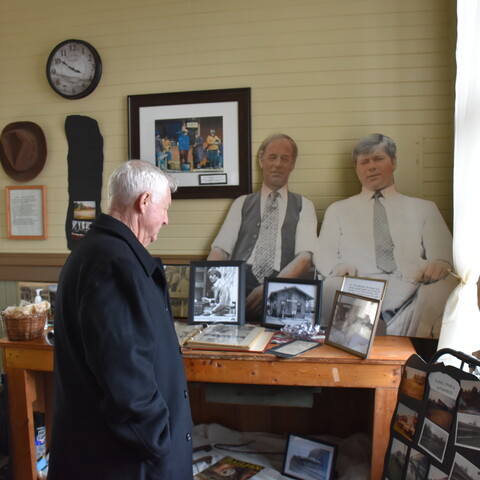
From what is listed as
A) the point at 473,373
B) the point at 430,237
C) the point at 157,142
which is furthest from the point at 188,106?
the point at 473,373

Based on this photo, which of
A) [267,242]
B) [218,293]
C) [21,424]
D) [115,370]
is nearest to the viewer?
[115,370]

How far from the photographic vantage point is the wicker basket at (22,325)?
7.86 ft

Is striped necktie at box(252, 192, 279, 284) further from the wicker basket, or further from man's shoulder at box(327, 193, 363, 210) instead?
the wicker basket

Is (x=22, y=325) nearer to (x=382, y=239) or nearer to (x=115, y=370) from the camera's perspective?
(x=115, y=370)

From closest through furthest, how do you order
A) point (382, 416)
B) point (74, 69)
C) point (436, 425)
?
point (436, 425) < point (382, 416) < point (74, 69)

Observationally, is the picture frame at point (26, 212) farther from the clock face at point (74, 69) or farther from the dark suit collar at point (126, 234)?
the dark suit collar at point (126, 234)

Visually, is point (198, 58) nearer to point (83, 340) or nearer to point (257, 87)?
point (257, 87)

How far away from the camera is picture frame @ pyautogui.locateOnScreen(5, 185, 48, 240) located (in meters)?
3.04

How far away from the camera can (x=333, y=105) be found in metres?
2.67

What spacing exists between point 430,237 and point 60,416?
202 cm

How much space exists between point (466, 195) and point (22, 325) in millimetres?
2348

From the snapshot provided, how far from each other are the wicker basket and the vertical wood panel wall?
71 cm

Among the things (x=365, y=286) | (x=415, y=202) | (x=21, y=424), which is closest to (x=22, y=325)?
(x=21, y=424)

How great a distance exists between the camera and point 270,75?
2717mm
